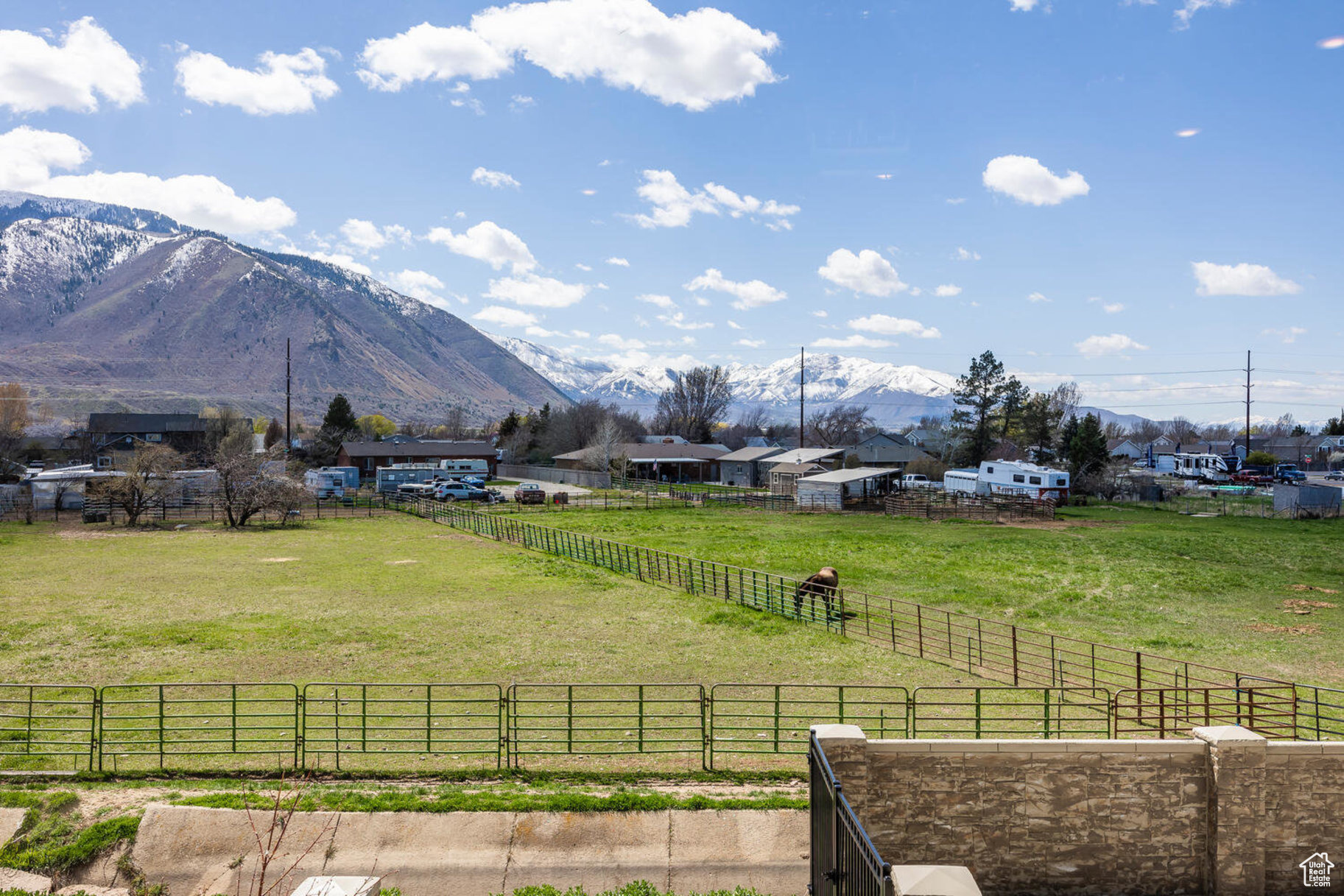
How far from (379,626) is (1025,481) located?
5290 centimetres

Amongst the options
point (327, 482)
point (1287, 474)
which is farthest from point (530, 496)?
point (1287, 474)

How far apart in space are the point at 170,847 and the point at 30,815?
244 centimetres

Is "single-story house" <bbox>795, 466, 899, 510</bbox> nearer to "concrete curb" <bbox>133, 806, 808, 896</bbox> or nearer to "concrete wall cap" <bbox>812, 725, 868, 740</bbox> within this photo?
"concrete curb" <bbox>133, 806, 808, 896</bbox>

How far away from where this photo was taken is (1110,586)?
29.9m

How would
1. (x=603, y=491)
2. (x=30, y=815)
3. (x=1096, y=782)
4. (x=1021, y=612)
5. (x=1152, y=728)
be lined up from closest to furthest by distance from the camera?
(x=1096, y=782) < (x=30, y=815) < (x=1152, y=728) < (x=1021, y=612) < (x=603, y=491)

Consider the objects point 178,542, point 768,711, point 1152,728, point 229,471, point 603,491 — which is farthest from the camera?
point 603,491

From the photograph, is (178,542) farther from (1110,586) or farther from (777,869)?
(1110,586)

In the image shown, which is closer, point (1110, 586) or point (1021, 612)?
point (1021, 612)

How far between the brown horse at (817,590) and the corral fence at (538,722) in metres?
7.11

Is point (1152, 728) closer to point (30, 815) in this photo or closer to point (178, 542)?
point (30, 815)

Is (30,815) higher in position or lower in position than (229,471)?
lower

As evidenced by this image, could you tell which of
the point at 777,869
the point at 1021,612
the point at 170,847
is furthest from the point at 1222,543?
the point at 170,847

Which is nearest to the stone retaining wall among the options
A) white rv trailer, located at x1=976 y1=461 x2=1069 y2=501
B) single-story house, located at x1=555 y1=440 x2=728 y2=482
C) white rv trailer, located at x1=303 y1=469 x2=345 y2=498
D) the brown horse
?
the brown horse

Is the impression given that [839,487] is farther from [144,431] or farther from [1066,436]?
[144,431]
